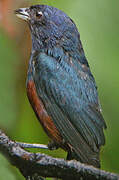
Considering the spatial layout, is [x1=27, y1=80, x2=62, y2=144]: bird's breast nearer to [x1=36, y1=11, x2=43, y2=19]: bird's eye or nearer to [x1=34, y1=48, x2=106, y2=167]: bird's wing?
[x1=34, y1=48, x2=106, y2=167]: bird's wing

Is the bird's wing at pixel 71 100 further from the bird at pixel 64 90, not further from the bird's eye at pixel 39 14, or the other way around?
the bird's eye at pixel 39 14

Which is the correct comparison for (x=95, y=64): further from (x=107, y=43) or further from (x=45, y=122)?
(x=45, y=122)

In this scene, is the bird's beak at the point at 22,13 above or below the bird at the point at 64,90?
above

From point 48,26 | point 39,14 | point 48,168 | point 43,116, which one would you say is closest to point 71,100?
point 43,116

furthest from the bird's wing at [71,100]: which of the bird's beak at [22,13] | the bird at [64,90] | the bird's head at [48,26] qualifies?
the bird's beak at [22,13]

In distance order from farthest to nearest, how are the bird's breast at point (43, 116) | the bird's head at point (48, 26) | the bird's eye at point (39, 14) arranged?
the bird's eye at point (39, 14), the bird's head at point (48, 26), the bird's breast at point (43, 116)

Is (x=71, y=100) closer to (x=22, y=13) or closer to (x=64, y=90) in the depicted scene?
(x=64, y=90)

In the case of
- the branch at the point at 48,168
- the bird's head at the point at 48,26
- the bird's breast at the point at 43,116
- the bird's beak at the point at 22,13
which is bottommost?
the bird's breast at the point at 43,116

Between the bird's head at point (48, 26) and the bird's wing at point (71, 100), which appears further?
the bird's head at point (48, 26)
